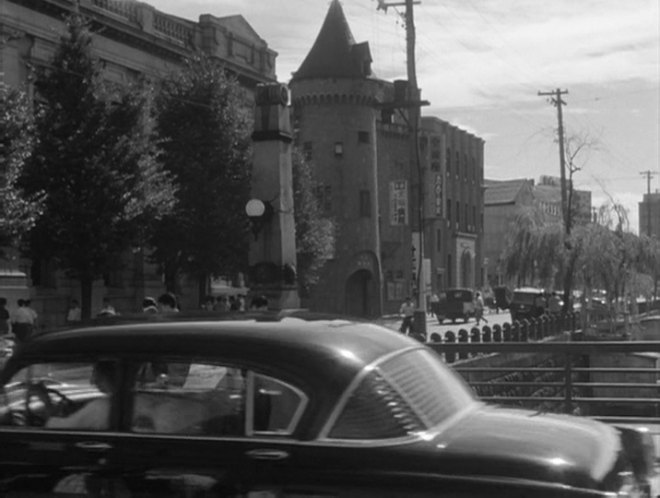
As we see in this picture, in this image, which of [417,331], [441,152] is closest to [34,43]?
[417,331]

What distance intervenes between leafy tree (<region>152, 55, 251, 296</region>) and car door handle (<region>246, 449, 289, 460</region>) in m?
27.9

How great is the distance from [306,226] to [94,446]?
109 feet

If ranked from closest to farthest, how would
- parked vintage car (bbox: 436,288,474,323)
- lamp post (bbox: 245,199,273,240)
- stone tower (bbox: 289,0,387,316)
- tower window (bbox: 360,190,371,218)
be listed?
lamp post (bbox: 245,199,273,240) < parked vintage car (bbox: 436,288,474,323) < stone tower (bbox: 289,0,387,316) < tower window (bbox: 360,190,371,218)

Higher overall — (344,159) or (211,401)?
(344,159)

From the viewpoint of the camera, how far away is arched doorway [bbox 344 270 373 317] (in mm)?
56000

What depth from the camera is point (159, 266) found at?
3522 cm

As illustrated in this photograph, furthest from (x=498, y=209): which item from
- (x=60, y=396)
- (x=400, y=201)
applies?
(x=60, y=396)

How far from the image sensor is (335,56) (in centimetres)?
5828

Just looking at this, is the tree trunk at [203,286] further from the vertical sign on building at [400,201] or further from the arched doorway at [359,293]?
the vertical sign on building at [400,201]

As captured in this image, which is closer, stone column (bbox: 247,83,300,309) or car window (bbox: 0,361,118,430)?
car window (bbox: 0,361,118,430)

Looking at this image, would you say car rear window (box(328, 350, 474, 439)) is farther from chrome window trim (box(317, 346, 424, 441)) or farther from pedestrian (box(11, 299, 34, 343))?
pedestrian (box(11, 299, 34, 343))

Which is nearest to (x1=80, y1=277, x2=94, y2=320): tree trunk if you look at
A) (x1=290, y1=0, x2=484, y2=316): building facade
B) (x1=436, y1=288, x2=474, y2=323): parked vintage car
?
(x1=290, y1=0, x2=484, y2=316): building facade

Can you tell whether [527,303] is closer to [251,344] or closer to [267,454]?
[251,344]

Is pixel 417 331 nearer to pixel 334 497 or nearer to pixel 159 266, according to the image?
pixel 159 266
